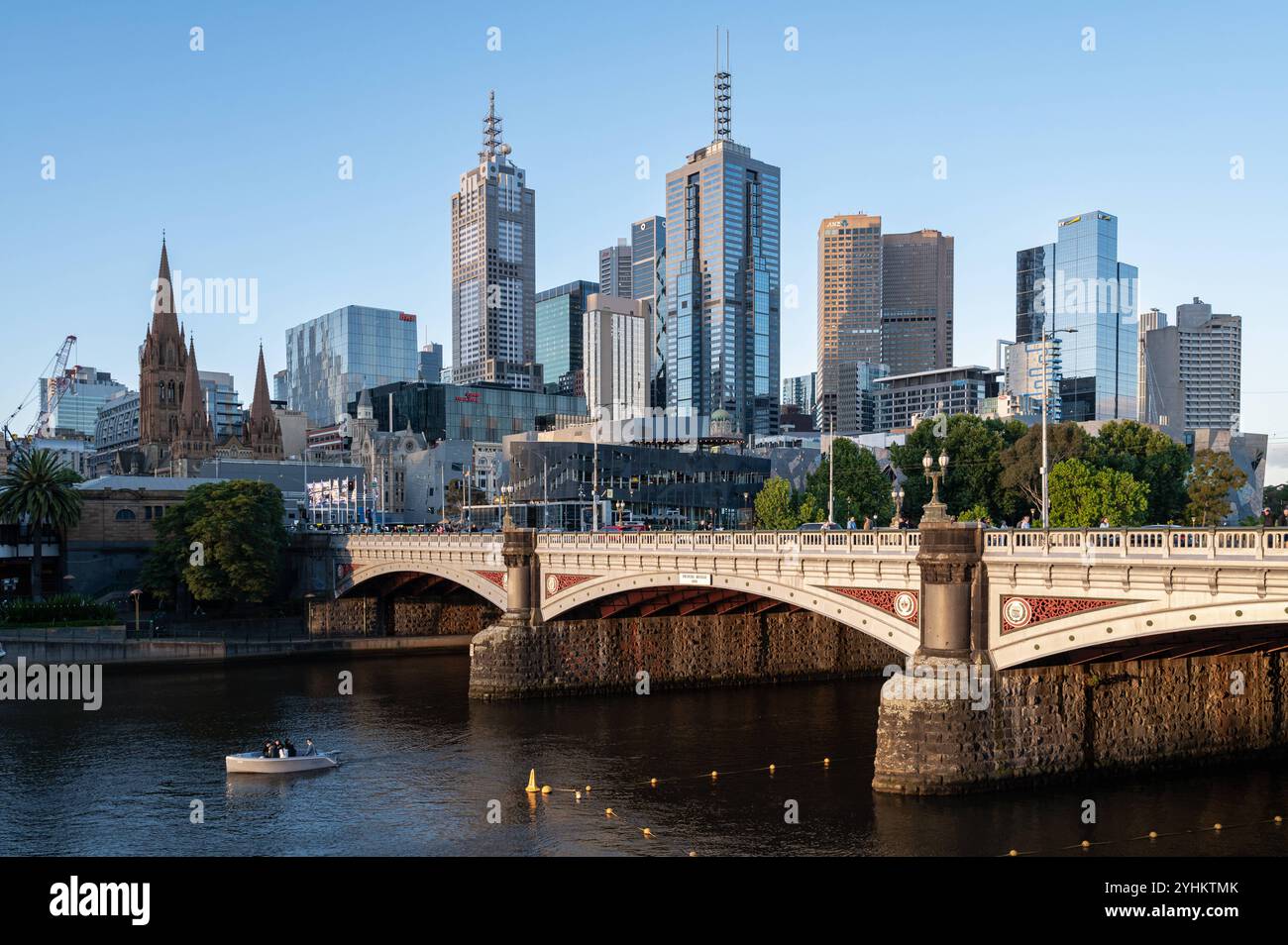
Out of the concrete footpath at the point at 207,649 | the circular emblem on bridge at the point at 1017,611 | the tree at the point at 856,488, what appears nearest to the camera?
the circular emblem on bridge at the point at 1017,611

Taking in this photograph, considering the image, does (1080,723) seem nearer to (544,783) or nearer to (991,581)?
(991,581)

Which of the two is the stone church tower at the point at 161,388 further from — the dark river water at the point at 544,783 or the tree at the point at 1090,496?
the tree at the point at 1090,496

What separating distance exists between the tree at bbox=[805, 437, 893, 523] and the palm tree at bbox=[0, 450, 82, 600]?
209 ft

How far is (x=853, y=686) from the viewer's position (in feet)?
227

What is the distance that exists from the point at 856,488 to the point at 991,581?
63550mm

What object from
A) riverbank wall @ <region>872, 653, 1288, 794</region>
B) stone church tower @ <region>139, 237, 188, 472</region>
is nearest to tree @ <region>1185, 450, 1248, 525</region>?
riverbank wall @ <region>872, 653, 1288, 794</region>

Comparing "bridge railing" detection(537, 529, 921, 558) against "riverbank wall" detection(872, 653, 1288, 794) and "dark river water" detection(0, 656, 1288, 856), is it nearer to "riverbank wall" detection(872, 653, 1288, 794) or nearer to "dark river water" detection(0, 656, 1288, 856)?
"riverbank wall" detection(872, 653, 1288, 794)

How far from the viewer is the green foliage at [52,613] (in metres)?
83.0

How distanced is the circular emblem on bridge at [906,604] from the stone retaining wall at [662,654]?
2572 centimetres

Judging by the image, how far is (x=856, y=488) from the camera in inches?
4109

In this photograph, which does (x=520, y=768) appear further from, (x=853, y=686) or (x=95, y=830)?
(x=853, y=686)

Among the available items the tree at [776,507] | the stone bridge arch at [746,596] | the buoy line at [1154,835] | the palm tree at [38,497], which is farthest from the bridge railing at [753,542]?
the palm tree at [38,497]

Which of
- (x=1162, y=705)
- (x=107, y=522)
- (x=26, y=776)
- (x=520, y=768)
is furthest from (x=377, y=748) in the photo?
(x=107, y=522)
